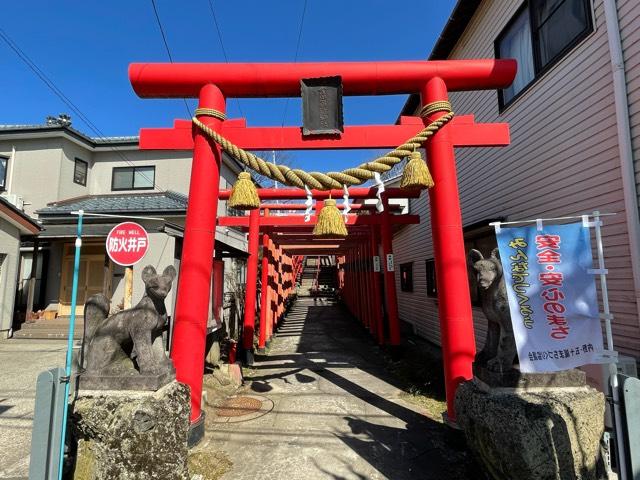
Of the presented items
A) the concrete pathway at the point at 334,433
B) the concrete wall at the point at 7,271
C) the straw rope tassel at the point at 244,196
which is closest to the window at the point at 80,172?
the concrete wall at the point at 7,271

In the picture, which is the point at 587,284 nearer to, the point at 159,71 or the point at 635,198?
the point at 635,198

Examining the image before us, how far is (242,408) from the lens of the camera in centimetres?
549

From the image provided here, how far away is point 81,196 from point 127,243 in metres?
12.2

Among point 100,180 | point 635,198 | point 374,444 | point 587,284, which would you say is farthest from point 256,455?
point 100,180

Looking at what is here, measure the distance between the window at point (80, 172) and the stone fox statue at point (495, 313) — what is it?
16.1 meters

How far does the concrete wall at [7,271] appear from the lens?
34.7ft

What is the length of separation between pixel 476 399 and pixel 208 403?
412 centimetres

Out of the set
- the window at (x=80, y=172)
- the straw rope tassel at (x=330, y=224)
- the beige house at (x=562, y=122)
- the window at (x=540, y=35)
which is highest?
the window at (x=80, y=172)

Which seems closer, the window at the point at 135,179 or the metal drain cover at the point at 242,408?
the metal drain cover at the point at 242,408

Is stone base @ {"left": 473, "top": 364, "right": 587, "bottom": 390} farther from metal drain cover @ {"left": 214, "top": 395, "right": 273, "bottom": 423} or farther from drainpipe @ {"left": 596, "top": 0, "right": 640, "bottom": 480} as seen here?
metal drain cover @ {"left": 214, "top": 395, "right": 273, "bottom": 423}

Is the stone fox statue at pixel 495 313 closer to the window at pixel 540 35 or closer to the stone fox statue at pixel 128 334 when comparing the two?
the stone fox statue at pixel 128 334

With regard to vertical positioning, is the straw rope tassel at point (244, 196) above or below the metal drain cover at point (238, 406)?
above

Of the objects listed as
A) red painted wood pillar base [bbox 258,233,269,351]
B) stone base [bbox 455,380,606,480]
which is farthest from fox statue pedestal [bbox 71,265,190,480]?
red painted wood pillar base [bbox 258,233,269,351]

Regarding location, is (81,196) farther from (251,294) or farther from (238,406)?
(238,406)
